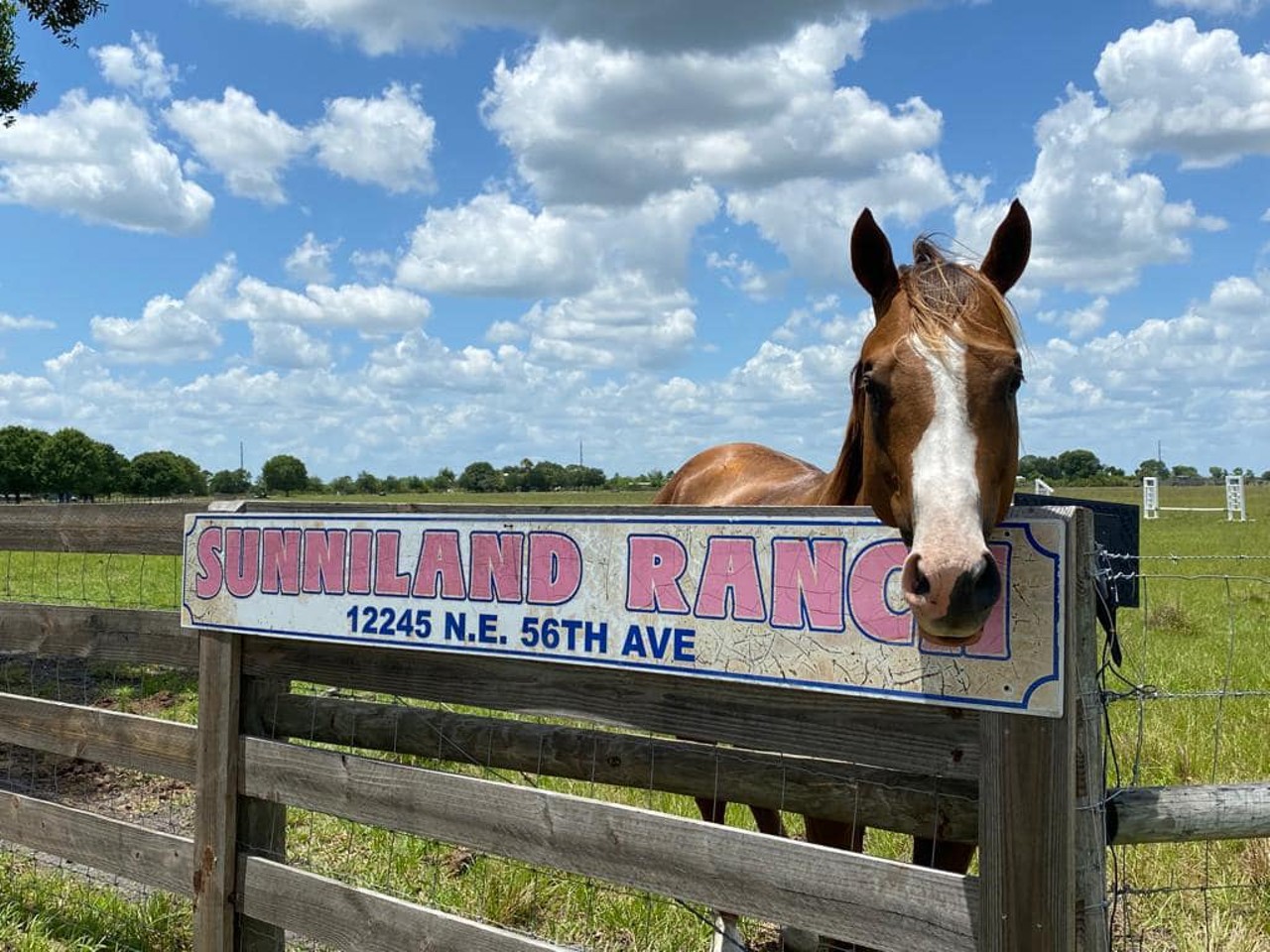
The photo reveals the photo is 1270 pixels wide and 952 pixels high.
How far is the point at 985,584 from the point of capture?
1717 mm

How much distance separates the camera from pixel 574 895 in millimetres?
4078

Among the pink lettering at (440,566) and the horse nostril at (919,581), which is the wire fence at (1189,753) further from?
the pink lettering at (440,566)

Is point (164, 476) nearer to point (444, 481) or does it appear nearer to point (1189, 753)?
point (444, 481)

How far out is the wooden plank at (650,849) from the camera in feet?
7.07

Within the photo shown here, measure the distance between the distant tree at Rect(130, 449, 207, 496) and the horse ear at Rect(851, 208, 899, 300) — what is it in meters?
106

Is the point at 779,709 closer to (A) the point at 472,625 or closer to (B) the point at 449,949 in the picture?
(A) the point at 472,625

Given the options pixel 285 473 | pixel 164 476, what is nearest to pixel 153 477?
pixel 164 476

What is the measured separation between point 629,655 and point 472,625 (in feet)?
1.85

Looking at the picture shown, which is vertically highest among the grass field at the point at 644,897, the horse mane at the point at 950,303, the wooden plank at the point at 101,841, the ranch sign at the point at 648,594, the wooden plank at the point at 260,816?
A: the horse mane at the point at 950,303

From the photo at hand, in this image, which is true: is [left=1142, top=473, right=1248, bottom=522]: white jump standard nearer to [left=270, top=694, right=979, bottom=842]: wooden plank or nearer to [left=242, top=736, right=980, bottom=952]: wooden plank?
[left=270, top=694, right=979, bottom=842]: wooden plank

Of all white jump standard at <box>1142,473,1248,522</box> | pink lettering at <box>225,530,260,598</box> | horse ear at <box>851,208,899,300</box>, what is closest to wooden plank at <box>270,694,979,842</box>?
pink lettering at <box>225,530,260,598</box>

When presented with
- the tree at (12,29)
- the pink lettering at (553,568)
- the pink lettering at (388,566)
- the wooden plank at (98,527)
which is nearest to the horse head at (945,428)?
the pink lettering at (553,568)

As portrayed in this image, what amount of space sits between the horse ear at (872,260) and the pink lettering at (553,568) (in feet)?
3.62

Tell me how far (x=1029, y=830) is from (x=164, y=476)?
116381 mm
